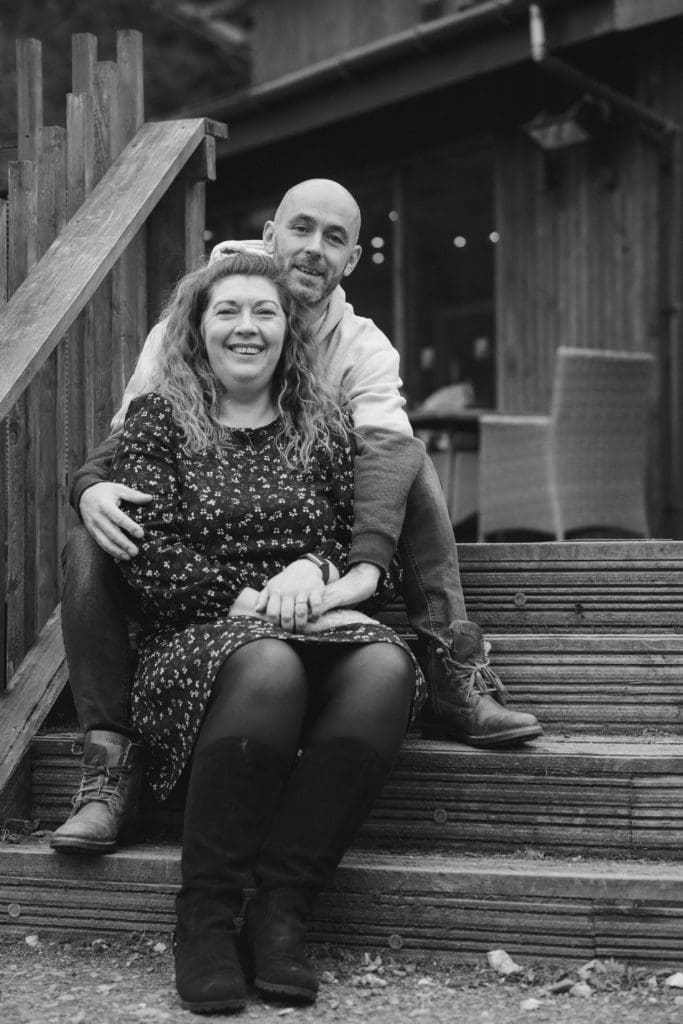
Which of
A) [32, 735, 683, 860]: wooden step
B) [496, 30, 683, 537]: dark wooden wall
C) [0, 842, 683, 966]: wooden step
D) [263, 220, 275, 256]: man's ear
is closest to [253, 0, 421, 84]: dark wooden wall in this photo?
[496, 30, 683, 537]: dark wooden wall

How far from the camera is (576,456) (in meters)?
6.11

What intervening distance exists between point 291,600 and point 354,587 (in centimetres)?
18

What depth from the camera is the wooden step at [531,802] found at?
8.87 feet

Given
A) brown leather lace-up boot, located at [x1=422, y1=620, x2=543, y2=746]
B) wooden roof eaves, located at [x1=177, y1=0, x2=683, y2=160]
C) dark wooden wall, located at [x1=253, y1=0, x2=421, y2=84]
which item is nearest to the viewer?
brown leather lace-up boot, located at [x1=422, y1=620, x2=543, y2=746]

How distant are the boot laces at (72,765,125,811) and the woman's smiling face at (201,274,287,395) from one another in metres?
0.86

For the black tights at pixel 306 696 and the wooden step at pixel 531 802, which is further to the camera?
→ the wooden step at pixel 531 802

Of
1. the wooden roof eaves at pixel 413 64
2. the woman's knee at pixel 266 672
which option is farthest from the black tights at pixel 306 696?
the wooden roof eaves at pixel 413 64

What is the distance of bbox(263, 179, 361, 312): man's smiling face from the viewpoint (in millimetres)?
3252

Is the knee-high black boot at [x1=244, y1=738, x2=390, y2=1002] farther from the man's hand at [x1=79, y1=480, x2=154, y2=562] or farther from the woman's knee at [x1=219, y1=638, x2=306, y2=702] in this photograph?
the man's hand at [x1=79, y1=480, x2=154, y2=562]

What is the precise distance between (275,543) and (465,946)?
2.87 feet

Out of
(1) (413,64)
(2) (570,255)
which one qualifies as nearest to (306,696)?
(2) (570,255)

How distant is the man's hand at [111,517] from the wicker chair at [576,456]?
11.2ft

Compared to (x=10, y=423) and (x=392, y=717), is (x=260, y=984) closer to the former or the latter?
(x=392, y=717)

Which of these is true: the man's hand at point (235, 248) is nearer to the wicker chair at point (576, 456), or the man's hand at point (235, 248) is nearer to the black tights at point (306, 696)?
the black tights at point (306, 696)
